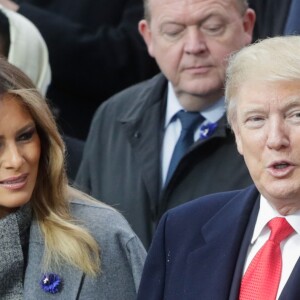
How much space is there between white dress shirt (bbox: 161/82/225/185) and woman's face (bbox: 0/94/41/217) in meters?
0.94

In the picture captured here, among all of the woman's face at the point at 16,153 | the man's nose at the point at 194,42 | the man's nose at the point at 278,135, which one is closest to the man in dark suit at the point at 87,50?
the man's nose at the point at 194,42

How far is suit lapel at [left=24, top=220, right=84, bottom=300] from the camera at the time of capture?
399cm

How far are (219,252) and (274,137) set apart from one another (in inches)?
17.5

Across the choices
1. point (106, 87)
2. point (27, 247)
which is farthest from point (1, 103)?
point (106, 87)

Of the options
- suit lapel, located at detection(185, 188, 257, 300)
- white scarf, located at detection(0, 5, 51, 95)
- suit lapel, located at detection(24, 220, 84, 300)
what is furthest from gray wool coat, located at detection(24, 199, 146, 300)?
white scarf, located at detection(0, 5, 51, 95)

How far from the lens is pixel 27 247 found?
4.11 metres

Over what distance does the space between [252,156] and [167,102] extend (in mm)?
1598

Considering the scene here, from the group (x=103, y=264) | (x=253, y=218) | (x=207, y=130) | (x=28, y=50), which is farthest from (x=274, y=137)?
(x=28, y=50)

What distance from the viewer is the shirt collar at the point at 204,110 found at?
4812 millimetres

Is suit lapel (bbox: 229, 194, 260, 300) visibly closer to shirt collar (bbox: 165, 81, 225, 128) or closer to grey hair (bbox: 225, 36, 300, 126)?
grey hair (bbox: 225, 36, 300, 126)

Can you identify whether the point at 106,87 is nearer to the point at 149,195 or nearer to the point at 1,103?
the point at 149,195

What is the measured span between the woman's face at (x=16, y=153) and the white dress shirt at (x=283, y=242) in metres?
0.86

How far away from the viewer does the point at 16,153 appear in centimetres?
396

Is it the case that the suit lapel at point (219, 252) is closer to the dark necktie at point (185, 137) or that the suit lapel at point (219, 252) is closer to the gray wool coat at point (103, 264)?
the gray wool coat at point (103, 264)
